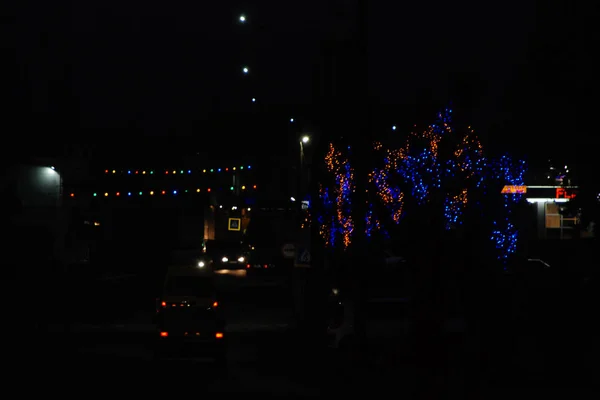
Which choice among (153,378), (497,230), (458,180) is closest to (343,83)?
(458,180)

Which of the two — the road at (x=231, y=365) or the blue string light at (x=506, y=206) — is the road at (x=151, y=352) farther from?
the blue string light at (x=506, y=206)

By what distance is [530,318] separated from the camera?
880 inches

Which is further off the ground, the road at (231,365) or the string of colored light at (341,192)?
the string of colored light at (341,192)

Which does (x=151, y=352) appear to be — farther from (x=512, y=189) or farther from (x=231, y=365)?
(x=512, y=189)

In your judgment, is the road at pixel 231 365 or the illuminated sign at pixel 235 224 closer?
the road at pixel 231 365

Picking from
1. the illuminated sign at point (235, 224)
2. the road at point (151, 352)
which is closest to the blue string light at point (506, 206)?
the road at point (151, 352)

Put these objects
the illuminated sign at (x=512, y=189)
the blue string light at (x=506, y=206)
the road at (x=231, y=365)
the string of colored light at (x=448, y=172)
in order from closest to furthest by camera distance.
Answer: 1. the road at (x=231, y=365)
2. the string of colored light at (x=448, y=172)
3. the blue string light at (x=506, y=206)
4. the illuminated sign at (x=512, y=189)

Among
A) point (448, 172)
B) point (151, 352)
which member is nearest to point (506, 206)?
point (448, 172)

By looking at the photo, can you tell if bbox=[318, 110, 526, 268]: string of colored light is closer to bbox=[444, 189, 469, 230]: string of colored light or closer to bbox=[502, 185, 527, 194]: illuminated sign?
bbox=[444, 189, 469, 230]: string of colored light

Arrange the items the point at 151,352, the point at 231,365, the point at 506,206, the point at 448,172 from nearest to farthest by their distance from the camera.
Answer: the point at 231,365 → the point at 151,352 → the point at 448,172 → the point at 506,206

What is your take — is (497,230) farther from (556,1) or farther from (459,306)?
(556,1)

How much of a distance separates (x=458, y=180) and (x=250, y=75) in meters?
21.2

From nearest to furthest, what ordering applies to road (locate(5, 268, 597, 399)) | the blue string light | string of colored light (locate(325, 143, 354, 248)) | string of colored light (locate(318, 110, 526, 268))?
road (locate(5, 268, 597, 399))
string of colored light (locate(318, 110, 526, 268))
the blue string light
string of colored light (locate(325, 143, 354, 248))

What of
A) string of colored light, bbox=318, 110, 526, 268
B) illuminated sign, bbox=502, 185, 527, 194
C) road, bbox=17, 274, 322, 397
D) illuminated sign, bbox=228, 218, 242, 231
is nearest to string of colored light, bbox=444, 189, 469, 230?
string of colored light, bbox=318, 110, 526, 268
